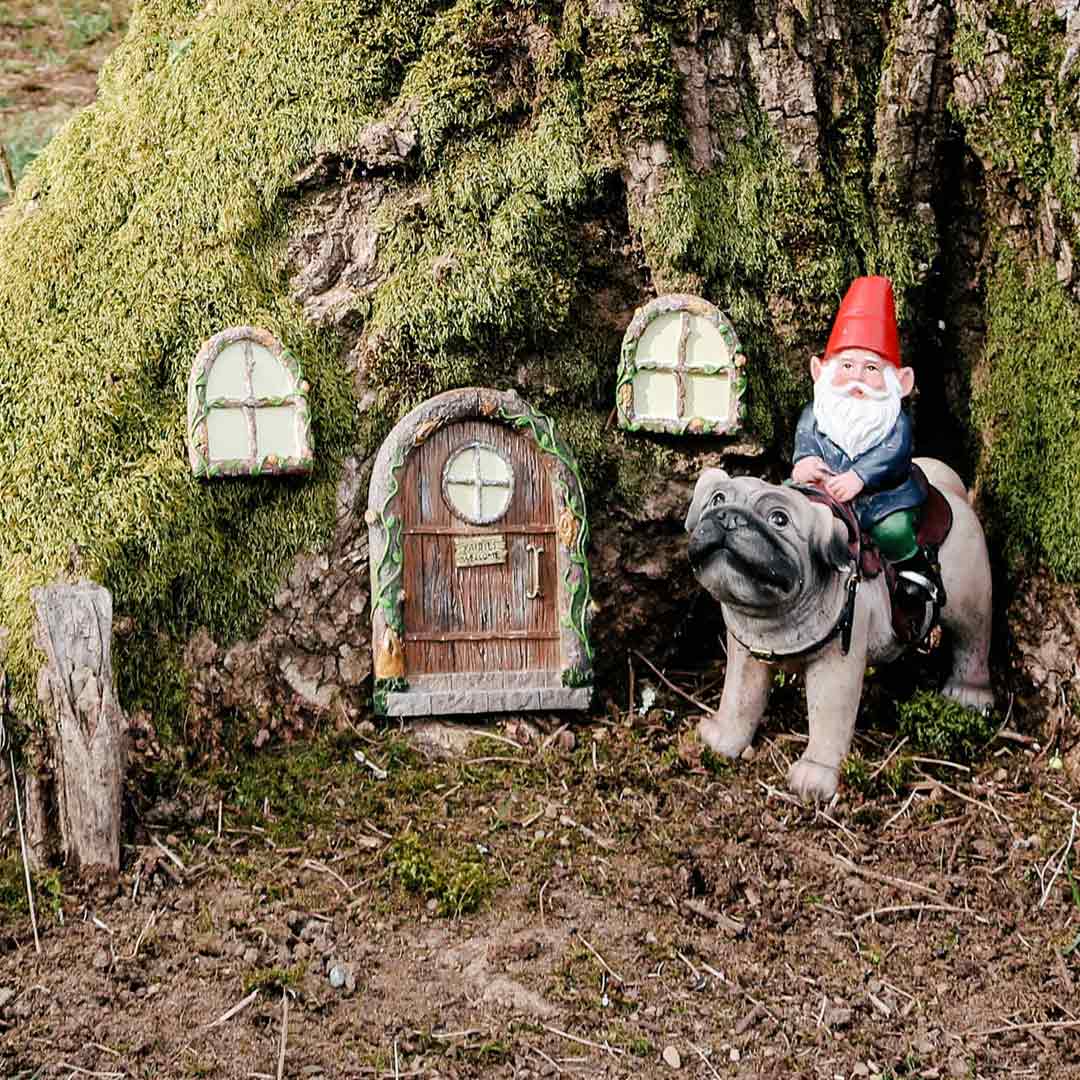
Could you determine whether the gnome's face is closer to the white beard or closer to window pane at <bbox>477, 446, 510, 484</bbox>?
the white beard

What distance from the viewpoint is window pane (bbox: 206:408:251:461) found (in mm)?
4492

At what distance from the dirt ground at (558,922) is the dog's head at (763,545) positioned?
0.70 m

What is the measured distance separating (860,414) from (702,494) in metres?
0.58

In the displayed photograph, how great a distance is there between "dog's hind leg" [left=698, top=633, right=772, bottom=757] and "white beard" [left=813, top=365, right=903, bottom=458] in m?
0.72

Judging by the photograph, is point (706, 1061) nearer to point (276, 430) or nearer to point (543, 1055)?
point (543, 1055)

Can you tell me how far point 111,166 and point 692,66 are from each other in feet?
6.63

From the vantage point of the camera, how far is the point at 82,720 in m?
3.89

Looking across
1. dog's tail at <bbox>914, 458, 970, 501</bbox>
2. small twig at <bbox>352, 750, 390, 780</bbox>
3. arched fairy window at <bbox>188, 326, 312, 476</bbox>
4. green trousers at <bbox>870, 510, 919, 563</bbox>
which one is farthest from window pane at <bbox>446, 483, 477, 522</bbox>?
dog's tail at <bbox>914, 458, 970, 501</bbox>

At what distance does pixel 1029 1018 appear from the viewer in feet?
11.7

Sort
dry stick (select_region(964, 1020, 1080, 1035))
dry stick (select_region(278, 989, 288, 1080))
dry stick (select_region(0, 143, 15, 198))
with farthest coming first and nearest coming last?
dry stick (select_region(0, 143, 15, 198)) → dry stick (select_region(964, 1020, 1080, 1035)) → dry stick (select_region(278, 989, 288, 1080))

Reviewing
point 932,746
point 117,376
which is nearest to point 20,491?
point 117,376

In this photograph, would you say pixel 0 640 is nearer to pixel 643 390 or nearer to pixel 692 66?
pixel 643 390

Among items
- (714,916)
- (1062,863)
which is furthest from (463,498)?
(1062,863)

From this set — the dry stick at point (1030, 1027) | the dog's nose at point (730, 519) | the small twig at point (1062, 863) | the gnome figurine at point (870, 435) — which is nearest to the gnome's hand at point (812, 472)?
the gnome figurine at point (870, 435)
